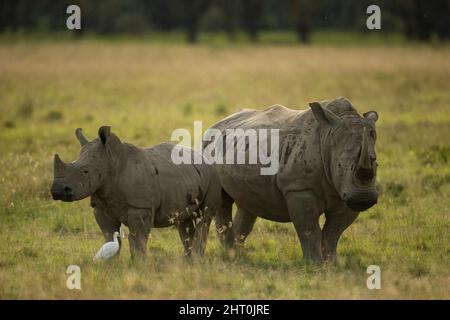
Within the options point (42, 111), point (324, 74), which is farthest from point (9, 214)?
point (324, 74)

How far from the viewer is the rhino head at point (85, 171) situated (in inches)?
358

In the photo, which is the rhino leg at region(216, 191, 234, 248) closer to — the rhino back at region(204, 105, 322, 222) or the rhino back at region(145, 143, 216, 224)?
the rhino back at region(204, 105, 322, 222)

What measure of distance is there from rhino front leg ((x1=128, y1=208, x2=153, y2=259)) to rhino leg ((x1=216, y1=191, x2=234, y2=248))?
158 centimetres

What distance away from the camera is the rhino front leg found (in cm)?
939

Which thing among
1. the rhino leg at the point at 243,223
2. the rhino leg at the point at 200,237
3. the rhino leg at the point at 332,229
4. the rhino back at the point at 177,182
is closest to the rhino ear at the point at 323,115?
the rhino leg at the point at 332,229

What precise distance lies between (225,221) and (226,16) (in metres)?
75.7

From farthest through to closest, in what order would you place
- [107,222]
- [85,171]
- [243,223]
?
[243,223] < [107,222] < [85,171]

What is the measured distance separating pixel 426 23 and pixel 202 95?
1535 inches

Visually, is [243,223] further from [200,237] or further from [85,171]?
[85,171]

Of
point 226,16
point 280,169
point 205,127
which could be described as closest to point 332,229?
point 280,169

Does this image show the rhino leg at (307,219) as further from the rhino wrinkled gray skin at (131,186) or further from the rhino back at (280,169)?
the rhino wrinkled gray skin at (131,186)

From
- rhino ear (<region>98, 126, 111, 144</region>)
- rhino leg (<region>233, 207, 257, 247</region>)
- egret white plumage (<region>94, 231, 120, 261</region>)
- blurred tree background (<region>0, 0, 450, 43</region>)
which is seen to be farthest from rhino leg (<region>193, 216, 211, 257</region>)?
blurred tree background (<region>0, 0, 450, 43</region>)

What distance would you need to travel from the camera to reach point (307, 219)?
383 inches
